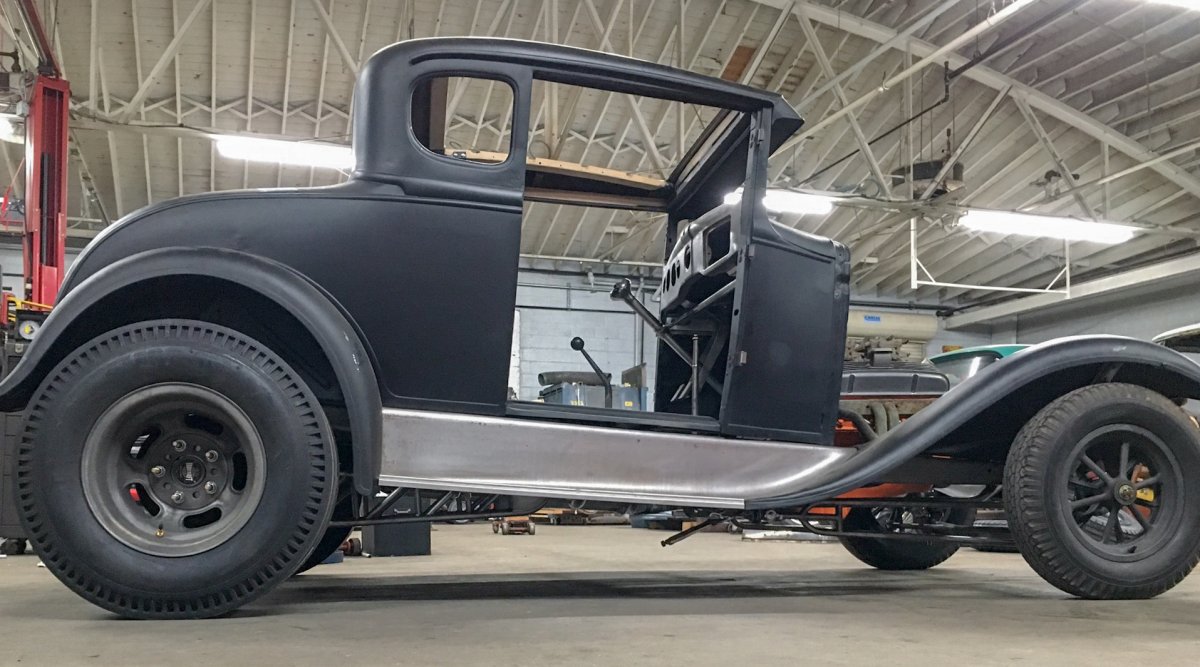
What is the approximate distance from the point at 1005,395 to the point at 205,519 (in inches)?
115

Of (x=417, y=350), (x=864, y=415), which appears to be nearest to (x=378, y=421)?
(x=417, y=350)

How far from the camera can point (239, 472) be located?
3.23 metres

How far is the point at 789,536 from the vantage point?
1042 centimetres

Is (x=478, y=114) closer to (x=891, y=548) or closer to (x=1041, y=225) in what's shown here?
(x=1041, y=225)

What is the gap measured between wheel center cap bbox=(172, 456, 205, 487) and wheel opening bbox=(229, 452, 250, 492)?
0.11 meters

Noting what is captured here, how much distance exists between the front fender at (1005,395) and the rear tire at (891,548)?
1.35 metres

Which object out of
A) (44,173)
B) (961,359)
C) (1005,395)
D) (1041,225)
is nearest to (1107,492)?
(1005,395)

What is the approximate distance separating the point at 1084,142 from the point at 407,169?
16220 mm

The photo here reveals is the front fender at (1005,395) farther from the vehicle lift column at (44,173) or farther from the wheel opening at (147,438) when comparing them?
the vehicle lift column at (44,173)

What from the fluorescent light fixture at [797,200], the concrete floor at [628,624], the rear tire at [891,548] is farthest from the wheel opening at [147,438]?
the fluorescent light fixture at [797,200]

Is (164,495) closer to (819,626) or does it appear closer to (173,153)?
(819,626)

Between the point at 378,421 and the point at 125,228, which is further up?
the point at 125,228

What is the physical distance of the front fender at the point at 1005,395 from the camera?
360cm

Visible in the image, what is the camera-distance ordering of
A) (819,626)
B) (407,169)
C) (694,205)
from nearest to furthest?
(819,626) → (407,169) → (694,205)
